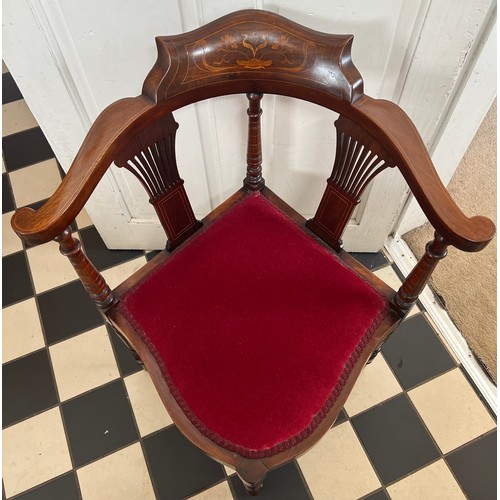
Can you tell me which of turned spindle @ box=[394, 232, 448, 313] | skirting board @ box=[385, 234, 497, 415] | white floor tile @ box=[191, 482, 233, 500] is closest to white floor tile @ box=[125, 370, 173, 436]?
white floor tile @ box=[191, 482, 233, 500]

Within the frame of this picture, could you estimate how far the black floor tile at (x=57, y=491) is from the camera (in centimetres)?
149

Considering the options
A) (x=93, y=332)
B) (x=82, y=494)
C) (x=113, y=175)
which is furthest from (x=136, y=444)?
(x=113, y=175)

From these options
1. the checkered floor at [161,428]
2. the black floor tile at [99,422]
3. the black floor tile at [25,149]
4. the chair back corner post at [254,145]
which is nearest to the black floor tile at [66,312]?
the checkered floor at [161,428]

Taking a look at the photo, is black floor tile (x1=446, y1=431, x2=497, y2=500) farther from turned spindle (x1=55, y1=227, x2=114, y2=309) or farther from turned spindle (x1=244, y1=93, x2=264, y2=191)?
turned spindle (x1=55, y1=227, x2=114, y2=309)

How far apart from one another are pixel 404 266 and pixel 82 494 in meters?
1.42

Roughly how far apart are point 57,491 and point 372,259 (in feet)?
4.61

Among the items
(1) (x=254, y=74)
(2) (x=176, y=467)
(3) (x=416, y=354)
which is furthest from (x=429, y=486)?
(1) (x=254, y=74)

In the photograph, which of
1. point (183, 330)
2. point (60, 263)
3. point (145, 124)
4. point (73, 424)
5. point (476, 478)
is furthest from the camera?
point (60, 263)

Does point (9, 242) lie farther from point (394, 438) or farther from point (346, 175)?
point (394, 438)

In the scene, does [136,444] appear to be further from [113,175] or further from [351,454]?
[113,175]

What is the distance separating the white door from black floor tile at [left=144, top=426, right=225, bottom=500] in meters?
0.84

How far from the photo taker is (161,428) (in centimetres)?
158

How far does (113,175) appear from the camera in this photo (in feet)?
4.95

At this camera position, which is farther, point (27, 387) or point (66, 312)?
point (66, 312)
